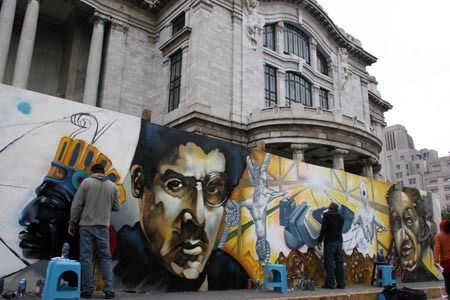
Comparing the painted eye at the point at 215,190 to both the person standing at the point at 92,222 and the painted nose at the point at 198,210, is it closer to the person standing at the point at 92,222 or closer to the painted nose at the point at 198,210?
the painted nose at the point at 198,210

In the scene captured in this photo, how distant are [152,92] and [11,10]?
10254 mm

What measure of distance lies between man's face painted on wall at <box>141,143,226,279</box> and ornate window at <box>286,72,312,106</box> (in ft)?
70.9

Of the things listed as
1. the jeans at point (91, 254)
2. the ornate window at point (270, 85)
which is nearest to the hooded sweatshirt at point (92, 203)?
the jeans at point (91, 254)

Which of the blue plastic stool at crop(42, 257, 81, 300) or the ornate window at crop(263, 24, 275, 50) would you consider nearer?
the blue plastic stool at crop(42, 257, 81, 300)

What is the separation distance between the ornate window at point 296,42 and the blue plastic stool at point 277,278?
25.0 m

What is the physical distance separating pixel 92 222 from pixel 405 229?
10.6 meters

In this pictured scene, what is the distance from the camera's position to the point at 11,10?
23812mm

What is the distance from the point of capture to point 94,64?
26.4m

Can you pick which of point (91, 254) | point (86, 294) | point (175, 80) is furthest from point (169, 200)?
point (175, 80)

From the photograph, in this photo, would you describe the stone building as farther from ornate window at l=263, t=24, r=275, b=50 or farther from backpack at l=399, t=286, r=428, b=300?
backpack at l=399, t=286, r=428, b=300

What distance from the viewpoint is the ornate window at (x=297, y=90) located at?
29625mm

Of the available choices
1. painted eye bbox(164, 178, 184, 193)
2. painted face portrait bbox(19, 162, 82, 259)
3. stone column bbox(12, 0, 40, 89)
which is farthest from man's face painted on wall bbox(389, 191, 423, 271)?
stone column bbox(12, 0, 40, 89)

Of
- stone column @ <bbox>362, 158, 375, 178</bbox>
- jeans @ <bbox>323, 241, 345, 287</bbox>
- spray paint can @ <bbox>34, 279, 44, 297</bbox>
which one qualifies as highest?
stone column @ <bbox>362, 158, 375, 178</bbox>

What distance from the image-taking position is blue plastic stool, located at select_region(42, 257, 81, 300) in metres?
4.95
